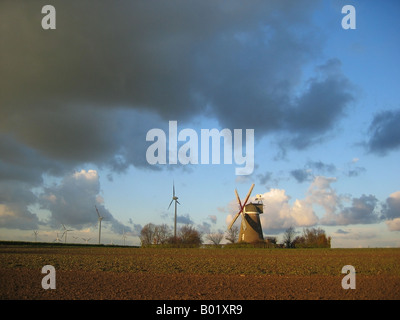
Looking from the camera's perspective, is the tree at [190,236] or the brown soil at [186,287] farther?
the tree at [190,236]

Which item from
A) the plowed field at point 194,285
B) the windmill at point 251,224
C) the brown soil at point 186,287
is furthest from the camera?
the windmill at point 251,224

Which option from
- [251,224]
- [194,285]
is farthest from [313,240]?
[194,285]

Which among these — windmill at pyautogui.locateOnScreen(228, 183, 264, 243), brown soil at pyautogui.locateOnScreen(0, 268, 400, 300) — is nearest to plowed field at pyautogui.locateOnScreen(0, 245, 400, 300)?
brown soil at pyautogui.locateOnScreen(0, 268, 400, 300)

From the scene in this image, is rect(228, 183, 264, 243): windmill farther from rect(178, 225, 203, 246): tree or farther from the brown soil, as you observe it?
the brown soil

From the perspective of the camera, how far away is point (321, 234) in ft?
393

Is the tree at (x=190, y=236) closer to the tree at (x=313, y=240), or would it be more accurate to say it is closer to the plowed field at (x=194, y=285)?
the tree at (x=313, y=240)

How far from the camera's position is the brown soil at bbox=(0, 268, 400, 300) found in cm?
2141

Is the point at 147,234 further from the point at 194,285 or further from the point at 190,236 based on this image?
the point at 194,285

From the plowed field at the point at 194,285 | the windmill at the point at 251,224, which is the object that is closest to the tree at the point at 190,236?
the windmill at the point at 251,224

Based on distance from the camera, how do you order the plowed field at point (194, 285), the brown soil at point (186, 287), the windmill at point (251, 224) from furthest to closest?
the windmill at point (251, 224)
the plowed field at point (194, 285)
the brown soil at point (186, 287)

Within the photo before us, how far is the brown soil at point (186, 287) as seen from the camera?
21406 mm

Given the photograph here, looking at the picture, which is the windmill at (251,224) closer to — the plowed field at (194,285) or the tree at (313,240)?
the tree at (313,240)
